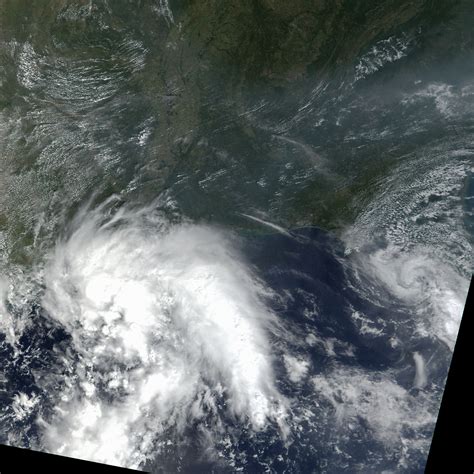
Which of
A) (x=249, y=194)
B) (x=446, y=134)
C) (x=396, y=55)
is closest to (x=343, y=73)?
(x=396, y=55)

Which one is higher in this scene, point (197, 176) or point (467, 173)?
point (197, 176)

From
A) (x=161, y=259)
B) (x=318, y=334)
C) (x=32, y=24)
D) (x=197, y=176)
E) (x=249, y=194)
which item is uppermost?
(x=32, y=24)

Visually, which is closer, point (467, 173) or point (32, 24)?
point (467, 173)

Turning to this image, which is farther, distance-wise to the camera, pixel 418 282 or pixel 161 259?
pixel 161 259

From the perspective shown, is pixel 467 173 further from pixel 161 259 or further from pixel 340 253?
pixel 161 259

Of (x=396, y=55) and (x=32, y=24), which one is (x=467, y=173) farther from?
(x=32, y=24)

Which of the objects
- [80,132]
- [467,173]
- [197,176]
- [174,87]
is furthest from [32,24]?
[467,173]
